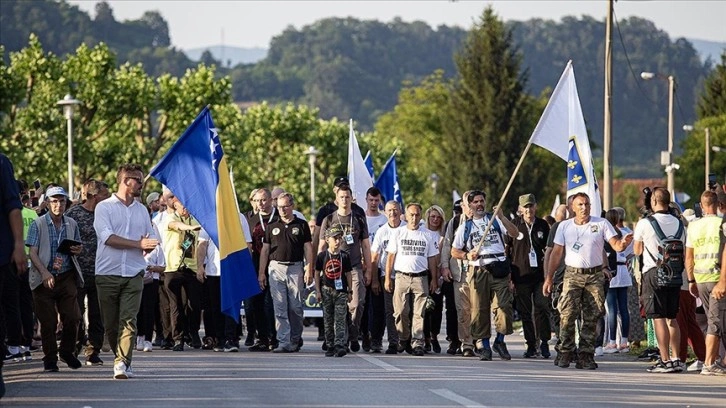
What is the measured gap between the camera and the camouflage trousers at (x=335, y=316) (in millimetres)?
19562

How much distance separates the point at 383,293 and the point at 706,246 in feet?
17.0

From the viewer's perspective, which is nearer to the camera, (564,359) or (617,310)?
(564,359)

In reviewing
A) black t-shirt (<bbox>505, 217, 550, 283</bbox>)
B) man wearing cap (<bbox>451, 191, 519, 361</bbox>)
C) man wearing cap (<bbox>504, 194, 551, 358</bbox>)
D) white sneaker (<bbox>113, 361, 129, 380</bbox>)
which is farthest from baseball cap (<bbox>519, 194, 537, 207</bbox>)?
white sneaker (<bbox>113, 361, 129, 380</bbox>)

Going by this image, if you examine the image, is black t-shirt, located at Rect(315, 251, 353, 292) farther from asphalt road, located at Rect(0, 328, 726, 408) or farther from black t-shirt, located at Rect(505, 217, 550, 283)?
black t-shirt, located at Rect(505, 217, 550, 283)

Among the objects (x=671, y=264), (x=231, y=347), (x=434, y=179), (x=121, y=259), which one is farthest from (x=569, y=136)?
(x=434, y=179)

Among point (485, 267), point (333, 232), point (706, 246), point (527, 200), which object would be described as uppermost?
point (527, 200)

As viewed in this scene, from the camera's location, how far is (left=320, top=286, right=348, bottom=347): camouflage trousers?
1956 cm

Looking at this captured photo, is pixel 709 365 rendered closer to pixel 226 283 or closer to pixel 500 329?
pixel 500 329

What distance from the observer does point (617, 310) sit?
2198 centimetres

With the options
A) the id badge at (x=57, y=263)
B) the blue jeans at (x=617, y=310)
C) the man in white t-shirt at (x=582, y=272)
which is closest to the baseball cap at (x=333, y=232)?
the man in white t-shirt at (x=582, y=272)

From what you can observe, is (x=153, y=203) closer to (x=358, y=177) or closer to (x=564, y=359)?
(x=358, y=177)

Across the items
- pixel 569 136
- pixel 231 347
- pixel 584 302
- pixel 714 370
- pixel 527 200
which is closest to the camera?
pixel 714 370

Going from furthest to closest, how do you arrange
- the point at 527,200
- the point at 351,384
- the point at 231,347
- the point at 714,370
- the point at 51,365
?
the point at 231,347 → the point at 527,200 → the point at 714,370 → the point at 51,365 → the point at 351,384

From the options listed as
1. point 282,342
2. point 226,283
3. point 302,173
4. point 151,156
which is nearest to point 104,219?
point 226,283
